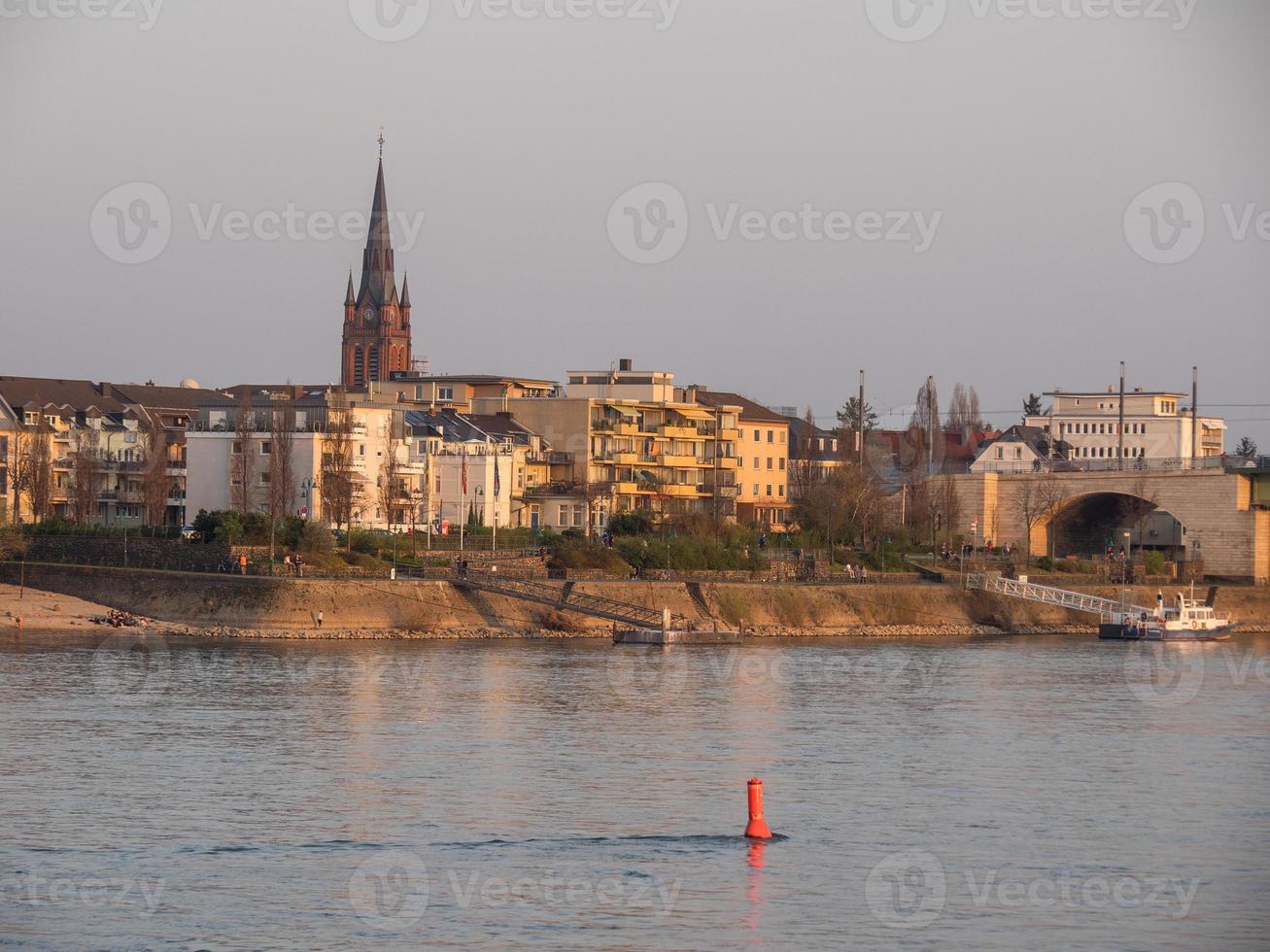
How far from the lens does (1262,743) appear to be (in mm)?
48531

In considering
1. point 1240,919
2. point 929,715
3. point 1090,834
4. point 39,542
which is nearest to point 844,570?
point 39,542

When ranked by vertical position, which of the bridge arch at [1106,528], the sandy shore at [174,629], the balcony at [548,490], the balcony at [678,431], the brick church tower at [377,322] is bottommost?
the sandy shore at [174,629]

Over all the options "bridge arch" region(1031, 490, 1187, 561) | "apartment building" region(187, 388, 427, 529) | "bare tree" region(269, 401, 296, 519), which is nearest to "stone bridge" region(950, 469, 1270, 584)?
"bridge arch" region(1031, 490, 1187, 561)

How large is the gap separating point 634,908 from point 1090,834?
32.8 feet

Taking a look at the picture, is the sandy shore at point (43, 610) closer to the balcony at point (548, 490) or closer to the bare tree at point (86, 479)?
the bare tree at point (86, 479)

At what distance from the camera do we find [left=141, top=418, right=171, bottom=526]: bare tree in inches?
3880

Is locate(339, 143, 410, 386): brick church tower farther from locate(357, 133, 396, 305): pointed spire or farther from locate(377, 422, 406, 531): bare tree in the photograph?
locate(377, 422, 406, 531): bare tree

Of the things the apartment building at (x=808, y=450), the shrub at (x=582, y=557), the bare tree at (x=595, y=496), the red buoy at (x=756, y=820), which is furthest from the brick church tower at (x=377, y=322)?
the red buoy at (x=756, y=820)

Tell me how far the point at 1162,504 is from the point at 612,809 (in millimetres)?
78389

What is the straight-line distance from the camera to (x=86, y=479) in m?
104

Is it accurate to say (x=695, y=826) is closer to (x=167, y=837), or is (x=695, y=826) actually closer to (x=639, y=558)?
(x=167, y=837)

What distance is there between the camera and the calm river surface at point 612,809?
28.4 m

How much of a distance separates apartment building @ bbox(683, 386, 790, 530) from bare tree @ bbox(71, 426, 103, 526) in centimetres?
3405

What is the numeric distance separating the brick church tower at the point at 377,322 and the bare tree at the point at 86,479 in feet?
182
